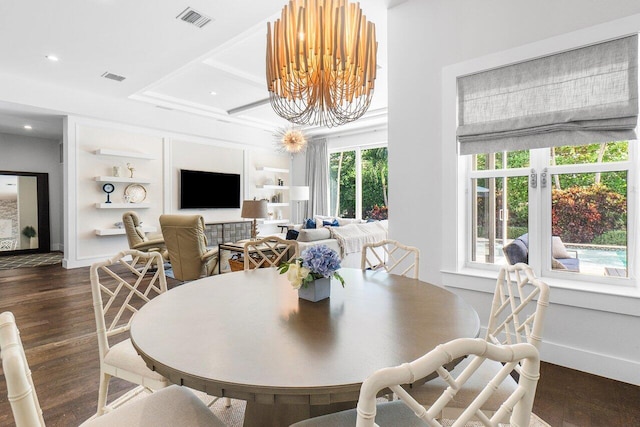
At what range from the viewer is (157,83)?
5.09 metres

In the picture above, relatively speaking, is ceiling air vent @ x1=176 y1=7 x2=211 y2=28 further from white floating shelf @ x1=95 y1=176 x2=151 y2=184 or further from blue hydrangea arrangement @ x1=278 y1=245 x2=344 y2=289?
white floating shelf @ x1=95 y1=176 x2=151 y2=184

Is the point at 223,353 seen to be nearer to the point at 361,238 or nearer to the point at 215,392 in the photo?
the point at 215,392

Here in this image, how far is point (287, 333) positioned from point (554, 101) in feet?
7.53

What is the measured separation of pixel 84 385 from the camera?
81.0 inches

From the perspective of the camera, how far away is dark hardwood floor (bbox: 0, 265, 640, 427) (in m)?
1.74

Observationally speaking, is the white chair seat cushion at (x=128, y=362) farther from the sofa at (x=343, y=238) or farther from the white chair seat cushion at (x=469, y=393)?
the sofa at (x=343, y=238)

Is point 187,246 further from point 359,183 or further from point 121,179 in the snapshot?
point 359,183

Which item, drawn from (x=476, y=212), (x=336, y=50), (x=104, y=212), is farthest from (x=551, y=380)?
(x=104, y=212)

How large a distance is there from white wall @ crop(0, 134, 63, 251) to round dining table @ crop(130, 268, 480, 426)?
8.29 metres

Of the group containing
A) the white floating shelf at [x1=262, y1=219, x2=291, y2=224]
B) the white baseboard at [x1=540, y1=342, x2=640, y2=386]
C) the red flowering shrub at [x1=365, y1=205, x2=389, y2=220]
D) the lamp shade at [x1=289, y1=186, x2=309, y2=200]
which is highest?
the lamp shade at [x1=289, y1=186, x2=309, y2=200]

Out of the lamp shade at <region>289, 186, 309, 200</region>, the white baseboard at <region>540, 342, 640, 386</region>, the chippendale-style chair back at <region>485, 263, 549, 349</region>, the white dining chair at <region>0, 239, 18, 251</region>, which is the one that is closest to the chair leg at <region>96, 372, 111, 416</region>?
the chippendale-style chair back at <region>485, 263, 549, 349</region>

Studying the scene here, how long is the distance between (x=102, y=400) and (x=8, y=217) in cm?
821

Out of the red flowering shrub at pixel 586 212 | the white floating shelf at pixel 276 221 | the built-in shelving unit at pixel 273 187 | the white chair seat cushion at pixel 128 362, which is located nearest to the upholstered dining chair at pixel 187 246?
the white chair seat cushion at pixel 128 362

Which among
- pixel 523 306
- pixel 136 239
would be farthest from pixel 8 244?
pixel 523 306
